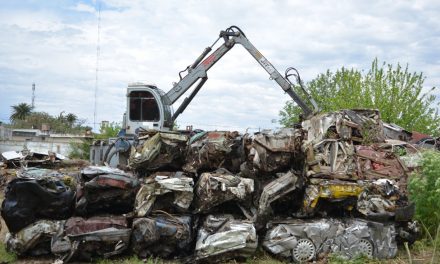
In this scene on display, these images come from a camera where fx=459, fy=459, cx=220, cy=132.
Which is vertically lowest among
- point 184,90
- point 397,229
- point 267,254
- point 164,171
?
point 267,254

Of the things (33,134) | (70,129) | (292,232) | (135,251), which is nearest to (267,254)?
(292,232)

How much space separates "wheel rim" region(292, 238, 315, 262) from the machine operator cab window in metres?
7.14

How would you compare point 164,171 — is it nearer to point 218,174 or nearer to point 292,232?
point 218,174

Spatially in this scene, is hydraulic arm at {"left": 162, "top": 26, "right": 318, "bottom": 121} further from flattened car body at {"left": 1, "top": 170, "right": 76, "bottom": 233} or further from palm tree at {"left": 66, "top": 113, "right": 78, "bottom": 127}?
palm tree at {"left": 66, "top": 113, "right": 78, "bottom": 127}

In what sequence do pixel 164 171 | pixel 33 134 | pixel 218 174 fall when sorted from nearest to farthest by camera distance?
pixel 218 174 < pixel 164 171 < pixel 33 134

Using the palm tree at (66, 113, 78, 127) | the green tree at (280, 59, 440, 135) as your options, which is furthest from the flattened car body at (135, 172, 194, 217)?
the palm tree at (66, 113, 78, 127)

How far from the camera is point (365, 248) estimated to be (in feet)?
21.1

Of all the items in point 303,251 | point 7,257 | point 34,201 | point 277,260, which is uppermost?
Answer: point 34,201

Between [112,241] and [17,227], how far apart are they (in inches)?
56.8

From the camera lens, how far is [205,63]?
42.9 feet

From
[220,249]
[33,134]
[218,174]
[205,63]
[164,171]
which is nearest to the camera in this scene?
[220,249]

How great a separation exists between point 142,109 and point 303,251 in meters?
7.56

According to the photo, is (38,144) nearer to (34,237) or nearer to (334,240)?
(34,237)

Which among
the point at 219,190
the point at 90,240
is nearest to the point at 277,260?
the point at 219,190
